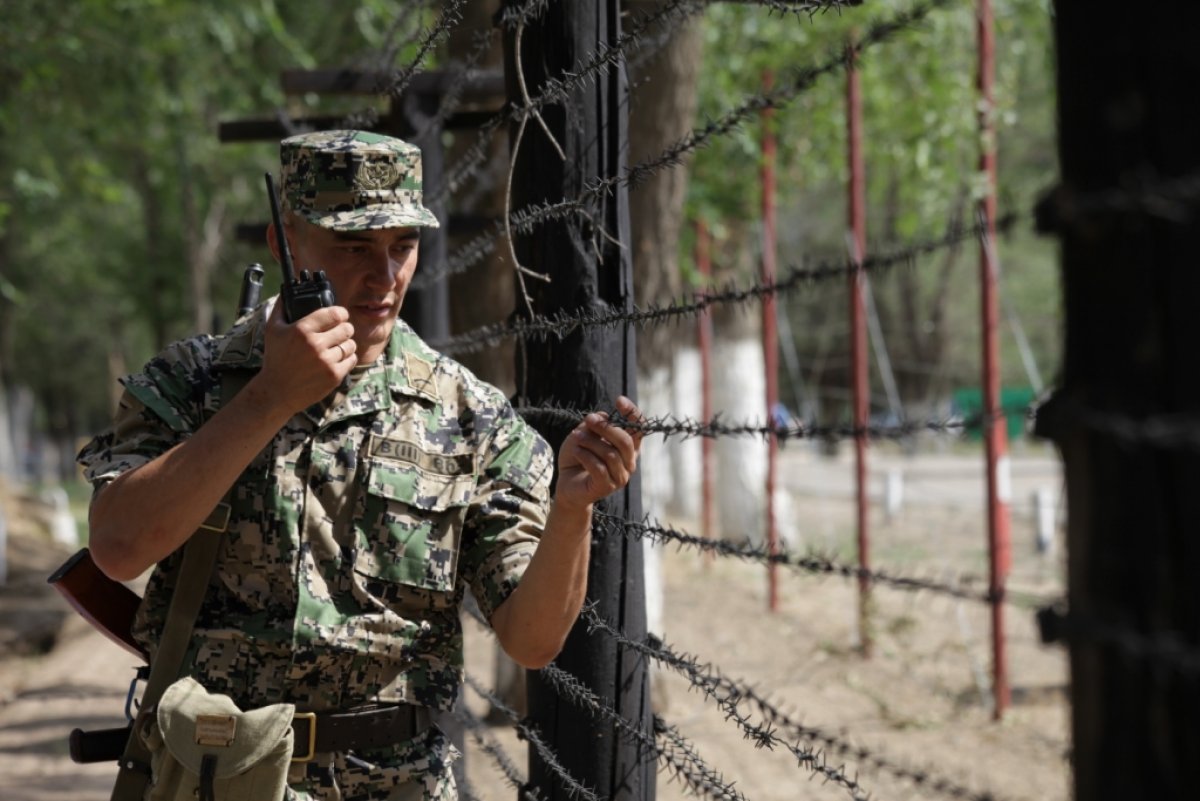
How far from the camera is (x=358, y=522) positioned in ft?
7.31

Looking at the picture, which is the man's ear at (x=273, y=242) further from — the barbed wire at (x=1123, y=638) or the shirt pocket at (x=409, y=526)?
the barbed wire at (x=1123, y=638)

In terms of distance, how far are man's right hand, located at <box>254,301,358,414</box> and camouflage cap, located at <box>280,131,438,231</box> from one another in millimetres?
274

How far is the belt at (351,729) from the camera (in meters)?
2.16

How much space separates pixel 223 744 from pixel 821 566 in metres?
0.99

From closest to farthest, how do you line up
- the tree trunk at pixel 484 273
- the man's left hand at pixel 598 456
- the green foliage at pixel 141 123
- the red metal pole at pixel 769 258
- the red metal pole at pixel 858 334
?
the man's left hand at pixel 598 456 → the tree trunk at pixel 484 273 → the red metal pole at pixel 858 334 → the red metal pole at pixel 769 258 → the green foliage at pixel 141 123

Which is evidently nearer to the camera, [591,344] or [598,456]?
[598,456]

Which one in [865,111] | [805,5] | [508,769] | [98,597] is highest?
[865,111]

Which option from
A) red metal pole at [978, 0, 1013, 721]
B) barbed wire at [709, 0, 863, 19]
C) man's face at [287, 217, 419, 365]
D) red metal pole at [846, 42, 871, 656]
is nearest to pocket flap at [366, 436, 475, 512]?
man's face at [287, 217, 419, 365]

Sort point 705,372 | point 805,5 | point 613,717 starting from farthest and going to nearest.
Result: point 705,372 → point 613,717 → point 805,5

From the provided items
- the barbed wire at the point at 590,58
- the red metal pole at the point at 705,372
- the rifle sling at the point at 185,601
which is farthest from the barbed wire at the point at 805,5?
the red metal pole at the point at 705,372

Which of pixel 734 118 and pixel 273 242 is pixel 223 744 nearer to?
pixel 273 242

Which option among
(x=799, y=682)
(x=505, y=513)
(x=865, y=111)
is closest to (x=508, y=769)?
(x=505, y=513)

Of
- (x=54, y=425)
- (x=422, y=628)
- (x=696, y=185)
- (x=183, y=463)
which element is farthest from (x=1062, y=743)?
(x=54, y=425)

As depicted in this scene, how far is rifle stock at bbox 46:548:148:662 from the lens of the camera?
229cm
